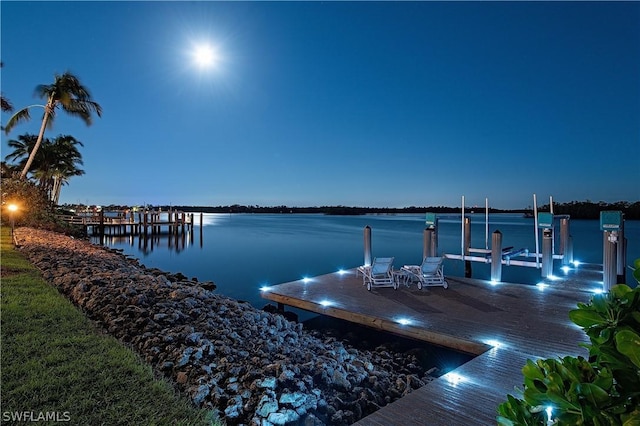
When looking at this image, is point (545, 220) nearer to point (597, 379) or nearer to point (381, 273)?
point (381, 273)

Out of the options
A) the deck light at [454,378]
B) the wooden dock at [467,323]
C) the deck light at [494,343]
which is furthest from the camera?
the deck light at [494,343]

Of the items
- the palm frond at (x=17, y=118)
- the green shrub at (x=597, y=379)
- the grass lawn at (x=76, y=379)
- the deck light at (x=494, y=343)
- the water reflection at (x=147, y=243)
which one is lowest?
the water reflection at (x=147, y=243)

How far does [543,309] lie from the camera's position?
604 centimetres

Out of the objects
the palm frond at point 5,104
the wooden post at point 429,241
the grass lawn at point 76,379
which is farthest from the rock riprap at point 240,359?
the palm frond at point 5,104

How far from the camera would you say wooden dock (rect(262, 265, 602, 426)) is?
307 centimetres

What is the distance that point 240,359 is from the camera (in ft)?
13.0

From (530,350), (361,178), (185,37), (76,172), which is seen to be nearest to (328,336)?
(530,350)

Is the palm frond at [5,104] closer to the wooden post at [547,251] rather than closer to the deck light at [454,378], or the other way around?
the deck light at [454,378]

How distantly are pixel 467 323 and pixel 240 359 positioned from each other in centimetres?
350

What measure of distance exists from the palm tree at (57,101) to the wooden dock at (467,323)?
64.7 feet

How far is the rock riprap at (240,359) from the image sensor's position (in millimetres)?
3145

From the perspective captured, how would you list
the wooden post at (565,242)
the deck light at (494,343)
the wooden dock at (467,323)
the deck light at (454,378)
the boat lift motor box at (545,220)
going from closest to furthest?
the wooden dock at (467,323) < the deck light at (454,378) < the deck light at (494,343) < the boat lift motor box at (545,220) < the wooden post at (565,242)

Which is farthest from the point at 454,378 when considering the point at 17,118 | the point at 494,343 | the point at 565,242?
the point at 17,118

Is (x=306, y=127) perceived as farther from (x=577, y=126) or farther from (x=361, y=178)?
(x=577, y=126)
